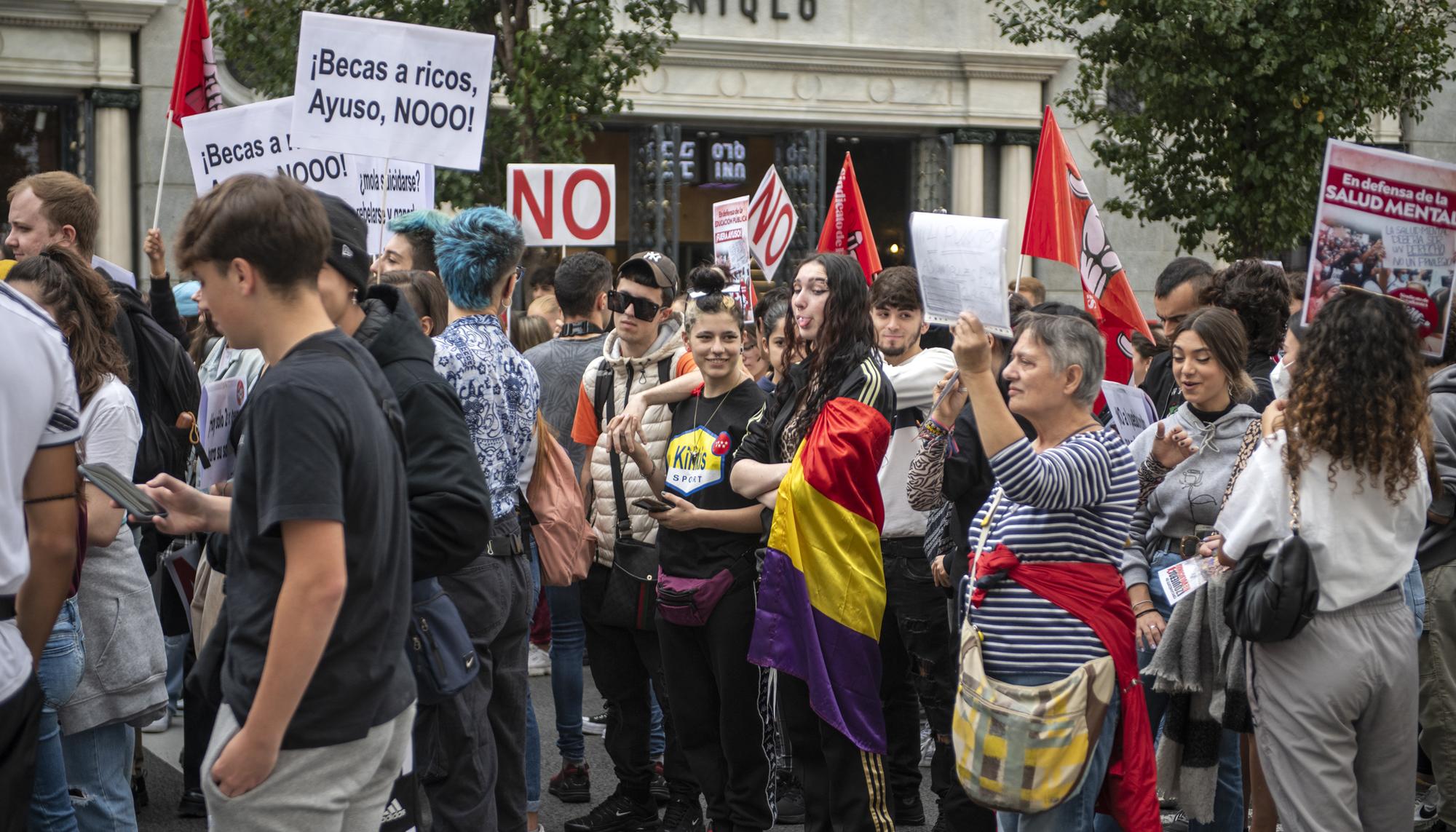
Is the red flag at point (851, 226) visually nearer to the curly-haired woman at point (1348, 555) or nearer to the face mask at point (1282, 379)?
the face mask at point (1282, 379)

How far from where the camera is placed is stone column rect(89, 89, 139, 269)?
15.1 meters

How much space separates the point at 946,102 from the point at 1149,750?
49.5 ft

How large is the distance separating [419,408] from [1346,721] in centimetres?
262

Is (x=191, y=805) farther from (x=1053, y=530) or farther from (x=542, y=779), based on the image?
(x=1053, y=530)

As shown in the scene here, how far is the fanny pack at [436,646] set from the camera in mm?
3727

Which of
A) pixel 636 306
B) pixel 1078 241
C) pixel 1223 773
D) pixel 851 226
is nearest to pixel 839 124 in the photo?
pixel 851 226

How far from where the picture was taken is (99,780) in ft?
14.1

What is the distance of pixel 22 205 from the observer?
5.46 m

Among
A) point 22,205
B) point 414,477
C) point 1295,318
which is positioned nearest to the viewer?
point 414,477

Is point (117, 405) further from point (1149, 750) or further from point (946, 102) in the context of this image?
point (946, 102)

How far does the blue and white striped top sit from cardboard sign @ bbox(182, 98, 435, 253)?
3389mm

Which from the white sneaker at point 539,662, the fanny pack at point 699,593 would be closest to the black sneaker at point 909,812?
the fanny pack at point 699,593

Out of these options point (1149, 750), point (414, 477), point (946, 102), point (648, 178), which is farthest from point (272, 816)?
point (946, 102)

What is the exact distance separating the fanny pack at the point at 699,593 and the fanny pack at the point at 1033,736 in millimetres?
1366
